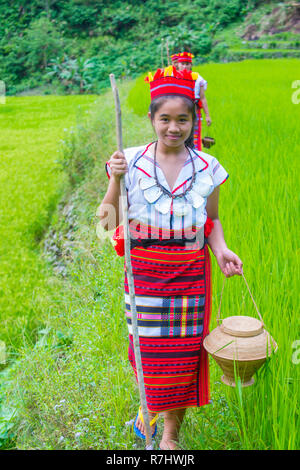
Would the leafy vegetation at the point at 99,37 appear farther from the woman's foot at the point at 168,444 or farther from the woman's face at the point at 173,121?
the woman's foot at the point at 168,444

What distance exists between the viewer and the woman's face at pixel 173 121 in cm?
126

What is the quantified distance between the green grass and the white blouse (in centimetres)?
160

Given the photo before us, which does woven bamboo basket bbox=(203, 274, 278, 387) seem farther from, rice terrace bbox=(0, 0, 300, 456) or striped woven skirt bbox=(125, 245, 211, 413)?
striped woven skirt bbox=(125, 245, 211, 413)

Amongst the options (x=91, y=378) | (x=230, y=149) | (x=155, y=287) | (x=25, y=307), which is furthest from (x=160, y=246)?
(x=230, y=149)

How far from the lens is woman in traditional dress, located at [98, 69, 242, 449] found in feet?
4.24

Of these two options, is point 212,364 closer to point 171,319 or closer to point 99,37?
point 171,319

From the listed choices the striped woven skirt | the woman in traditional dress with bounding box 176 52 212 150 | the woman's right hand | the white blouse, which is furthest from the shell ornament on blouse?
the woman in traditional dress with bounding box 176 52 212 150

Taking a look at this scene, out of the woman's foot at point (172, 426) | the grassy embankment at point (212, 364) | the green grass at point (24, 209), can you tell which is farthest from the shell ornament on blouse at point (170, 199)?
the green grass at point (24, 209)

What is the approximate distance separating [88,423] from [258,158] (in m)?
2.63

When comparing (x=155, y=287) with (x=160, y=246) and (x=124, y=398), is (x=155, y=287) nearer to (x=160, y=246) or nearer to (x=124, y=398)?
(x=160, y=246)

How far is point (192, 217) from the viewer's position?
51.8 inches

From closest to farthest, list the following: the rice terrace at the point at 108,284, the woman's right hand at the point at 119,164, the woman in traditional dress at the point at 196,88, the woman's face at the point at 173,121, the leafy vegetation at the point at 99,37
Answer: the woman's right hand at the point at 119,164, the woman's face at the point at 173,121, the rice terrace at the point at 108,284, the woman in traditional dress at the point at 196,88, the leafy vegetation at the point at 99,37

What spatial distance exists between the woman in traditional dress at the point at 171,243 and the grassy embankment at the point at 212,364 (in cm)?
18

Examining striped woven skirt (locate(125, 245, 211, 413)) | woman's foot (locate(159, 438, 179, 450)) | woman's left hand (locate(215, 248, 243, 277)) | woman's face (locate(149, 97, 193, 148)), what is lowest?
woman's foot (locate(159, 438, 179, 450))
